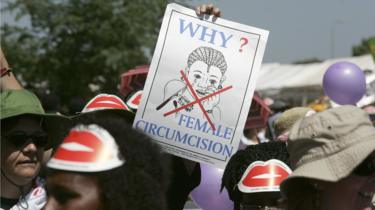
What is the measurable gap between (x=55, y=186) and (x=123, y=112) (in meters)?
1.53

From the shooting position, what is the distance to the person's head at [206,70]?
12.7 ft

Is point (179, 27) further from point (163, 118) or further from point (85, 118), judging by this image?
point (85, 118)

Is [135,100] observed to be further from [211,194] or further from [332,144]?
[332,144]

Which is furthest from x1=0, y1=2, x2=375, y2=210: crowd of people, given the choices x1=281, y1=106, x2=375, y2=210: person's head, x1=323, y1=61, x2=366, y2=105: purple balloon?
x1=323, y1=61, x2=366, y2=105: purple balloon

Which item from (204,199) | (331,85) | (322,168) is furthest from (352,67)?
(322,168)

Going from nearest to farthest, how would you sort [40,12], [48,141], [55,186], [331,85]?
1. [55,186]
2. [48,141]
3. [331,85]
4. [40,12]

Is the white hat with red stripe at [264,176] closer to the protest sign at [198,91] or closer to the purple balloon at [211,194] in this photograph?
the protest sign at [198,91]

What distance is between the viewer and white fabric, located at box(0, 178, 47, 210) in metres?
3.64

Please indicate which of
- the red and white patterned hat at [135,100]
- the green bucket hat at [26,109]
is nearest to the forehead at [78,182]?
the green bucket hat at [26,109]

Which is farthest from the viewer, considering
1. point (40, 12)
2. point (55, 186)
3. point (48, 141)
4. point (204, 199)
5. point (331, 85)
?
point (40, 12)

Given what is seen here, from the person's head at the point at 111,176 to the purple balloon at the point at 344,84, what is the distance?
4.12 meters

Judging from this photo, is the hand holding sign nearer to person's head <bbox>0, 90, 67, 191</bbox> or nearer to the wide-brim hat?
person's head <bbox>0, 90, 67, 191</bbox>

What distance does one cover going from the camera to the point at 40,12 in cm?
2247

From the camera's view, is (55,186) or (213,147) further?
(213,147)
